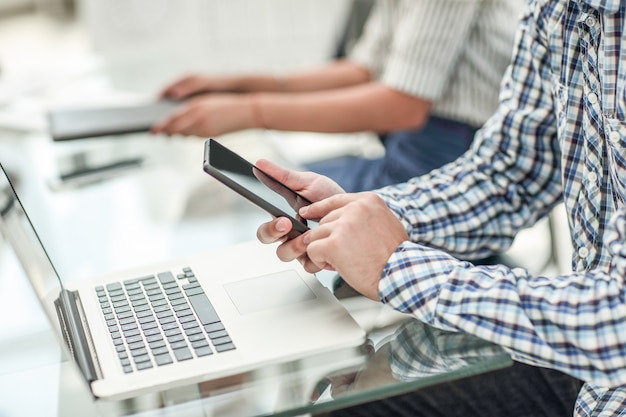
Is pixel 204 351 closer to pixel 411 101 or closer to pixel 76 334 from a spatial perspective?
pixel 76 334

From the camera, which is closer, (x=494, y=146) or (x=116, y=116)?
(x=494, y=146)

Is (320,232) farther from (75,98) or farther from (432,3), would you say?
(75,98)

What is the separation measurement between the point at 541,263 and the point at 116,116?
79cm

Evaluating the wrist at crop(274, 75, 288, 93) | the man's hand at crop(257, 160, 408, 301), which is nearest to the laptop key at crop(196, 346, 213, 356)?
the man's hand at crop(257, 160, 408, 301)

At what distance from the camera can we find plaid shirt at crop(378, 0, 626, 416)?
31.0 inches

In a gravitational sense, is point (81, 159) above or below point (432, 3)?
below

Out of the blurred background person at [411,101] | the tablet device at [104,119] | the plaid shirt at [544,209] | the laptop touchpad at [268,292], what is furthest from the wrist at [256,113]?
the laptop touchpad at [268,292]

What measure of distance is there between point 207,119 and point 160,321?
0.74 metres

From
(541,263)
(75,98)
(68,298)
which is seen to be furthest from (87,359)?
(75,98)

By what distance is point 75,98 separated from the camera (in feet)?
5.92

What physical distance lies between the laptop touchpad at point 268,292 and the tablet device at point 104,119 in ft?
2.11

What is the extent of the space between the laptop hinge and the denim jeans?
796 mm

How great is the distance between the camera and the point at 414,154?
166cm

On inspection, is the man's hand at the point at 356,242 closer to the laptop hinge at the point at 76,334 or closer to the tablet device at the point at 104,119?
the laptop hinge at the point at 76,334
